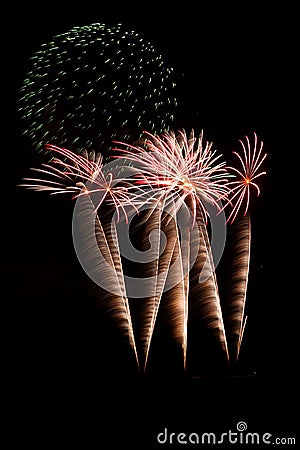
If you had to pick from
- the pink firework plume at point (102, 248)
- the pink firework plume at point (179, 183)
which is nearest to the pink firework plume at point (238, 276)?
the pink firework plume at point (179, 183)

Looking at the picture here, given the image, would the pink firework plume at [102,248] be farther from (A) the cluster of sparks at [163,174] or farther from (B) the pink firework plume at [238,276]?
(B) the pink firework plume at [238,276]

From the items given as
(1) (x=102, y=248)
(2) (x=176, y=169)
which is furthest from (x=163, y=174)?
(1) (x=102, y=248)

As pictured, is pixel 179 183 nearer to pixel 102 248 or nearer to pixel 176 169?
pixel 176 169

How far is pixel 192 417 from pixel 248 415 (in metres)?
0.65

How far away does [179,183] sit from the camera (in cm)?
1044

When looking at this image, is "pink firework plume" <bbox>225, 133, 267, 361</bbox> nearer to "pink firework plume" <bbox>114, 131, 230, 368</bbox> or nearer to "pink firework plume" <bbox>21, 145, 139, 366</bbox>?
"pink firework plume" <bbox>114, 131, 230, 368</bbox>

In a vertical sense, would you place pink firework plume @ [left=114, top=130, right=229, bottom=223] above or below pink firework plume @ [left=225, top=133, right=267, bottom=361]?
above

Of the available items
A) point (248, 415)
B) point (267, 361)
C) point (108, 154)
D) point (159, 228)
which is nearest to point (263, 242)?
point (267, 361)

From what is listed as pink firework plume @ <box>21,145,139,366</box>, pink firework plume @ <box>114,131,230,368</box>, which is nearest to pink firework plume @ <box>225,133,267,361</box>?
pink firework plume @ <box>114,131,230,368</box>

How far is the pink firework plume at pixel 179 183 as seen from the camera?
1018cm

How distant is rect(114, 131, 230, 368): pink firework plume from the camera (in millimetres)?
10180

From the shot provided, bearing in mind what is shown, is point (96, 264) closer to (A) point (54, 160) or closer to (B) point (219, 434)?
(A) point (54, 160)

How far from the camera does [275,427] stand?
8.40m

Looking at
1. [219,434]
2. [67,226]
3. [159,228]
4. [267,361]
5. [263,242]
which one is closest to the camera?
[219,434]
